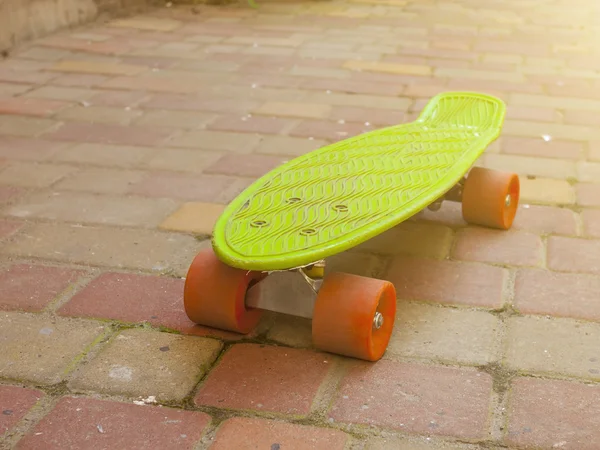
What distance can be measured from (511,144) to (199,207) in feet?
4.12

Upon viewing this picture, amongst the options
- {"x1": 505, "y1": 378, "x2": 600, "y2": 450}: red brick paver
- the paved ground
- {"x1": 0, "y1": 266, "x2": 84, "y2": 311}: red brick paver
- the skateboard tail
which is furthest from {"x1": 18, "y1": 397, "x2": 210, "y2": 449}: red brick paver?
the skateboard tail

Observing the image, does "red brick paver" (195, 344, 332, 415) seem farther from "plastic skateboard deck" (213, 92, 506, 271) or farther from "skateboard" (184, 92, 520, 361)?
"plastic skateboard deck" (213, 92, 506, 271)

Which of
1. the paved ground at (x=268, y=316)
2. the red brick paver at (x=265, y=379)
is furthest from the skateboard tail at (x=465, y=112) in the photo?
the red brick paver at (x=265, y=379)

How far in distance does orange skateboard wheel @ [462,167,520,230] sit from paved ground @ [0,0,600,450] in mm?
62

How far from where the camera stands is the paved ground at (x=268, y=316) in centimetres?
142

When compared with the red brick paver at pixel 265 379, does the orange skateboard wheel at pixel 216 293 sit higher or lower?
higher

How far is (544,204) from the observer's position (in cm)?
248

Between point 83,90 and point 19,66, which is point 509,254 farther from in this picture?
point 19,66

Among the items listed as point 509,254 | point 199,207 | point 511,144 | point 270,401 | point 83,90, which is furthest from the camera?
point 83,90

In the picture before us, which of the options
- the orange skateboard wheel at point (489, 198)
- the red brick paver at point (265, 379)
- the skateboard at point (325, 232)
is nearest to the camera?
the red brick paver at point (265, 379)

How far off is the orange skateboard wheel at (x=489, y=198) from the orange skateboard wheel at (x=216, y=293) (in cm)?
80

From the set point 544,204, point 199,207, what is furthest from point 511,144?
point 199,207

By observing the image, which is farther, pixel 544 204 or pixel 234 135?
pixel 234 135

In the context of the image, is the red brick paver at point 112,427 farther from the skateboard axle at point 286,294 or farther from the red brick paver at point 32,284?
the red brick paver at point 32,284
